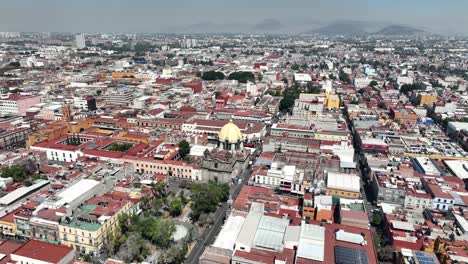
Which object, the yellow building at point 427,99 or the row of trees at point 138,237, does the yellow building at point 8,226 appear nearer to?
the row of trees at point 138,237

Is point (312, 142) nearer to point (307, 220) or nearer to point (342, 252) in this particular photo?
point (307, 220)

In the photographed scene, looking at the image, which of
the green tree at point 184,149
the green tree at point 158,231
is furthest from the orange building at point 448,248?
the green tree at point 184,149

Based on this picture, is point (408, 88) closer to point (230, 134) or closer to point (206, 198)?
point (230, 134)

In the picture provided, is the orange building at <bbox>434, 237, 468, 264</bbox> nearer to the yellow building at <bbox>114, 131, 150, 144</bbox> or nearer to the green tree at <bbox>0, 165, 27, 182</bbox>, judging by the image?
the yellow building at <bbox>114, 131, 150, 144</bbox>

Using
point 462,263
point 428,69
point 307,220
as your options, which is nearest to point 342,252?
point 307,220

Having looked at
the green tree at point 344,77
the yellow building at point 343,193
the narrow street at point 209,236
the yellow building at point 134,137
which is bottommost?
the narrow street at point 209,236

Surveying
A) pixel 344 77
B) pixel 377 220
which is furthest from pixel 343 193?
pixel 344 77
